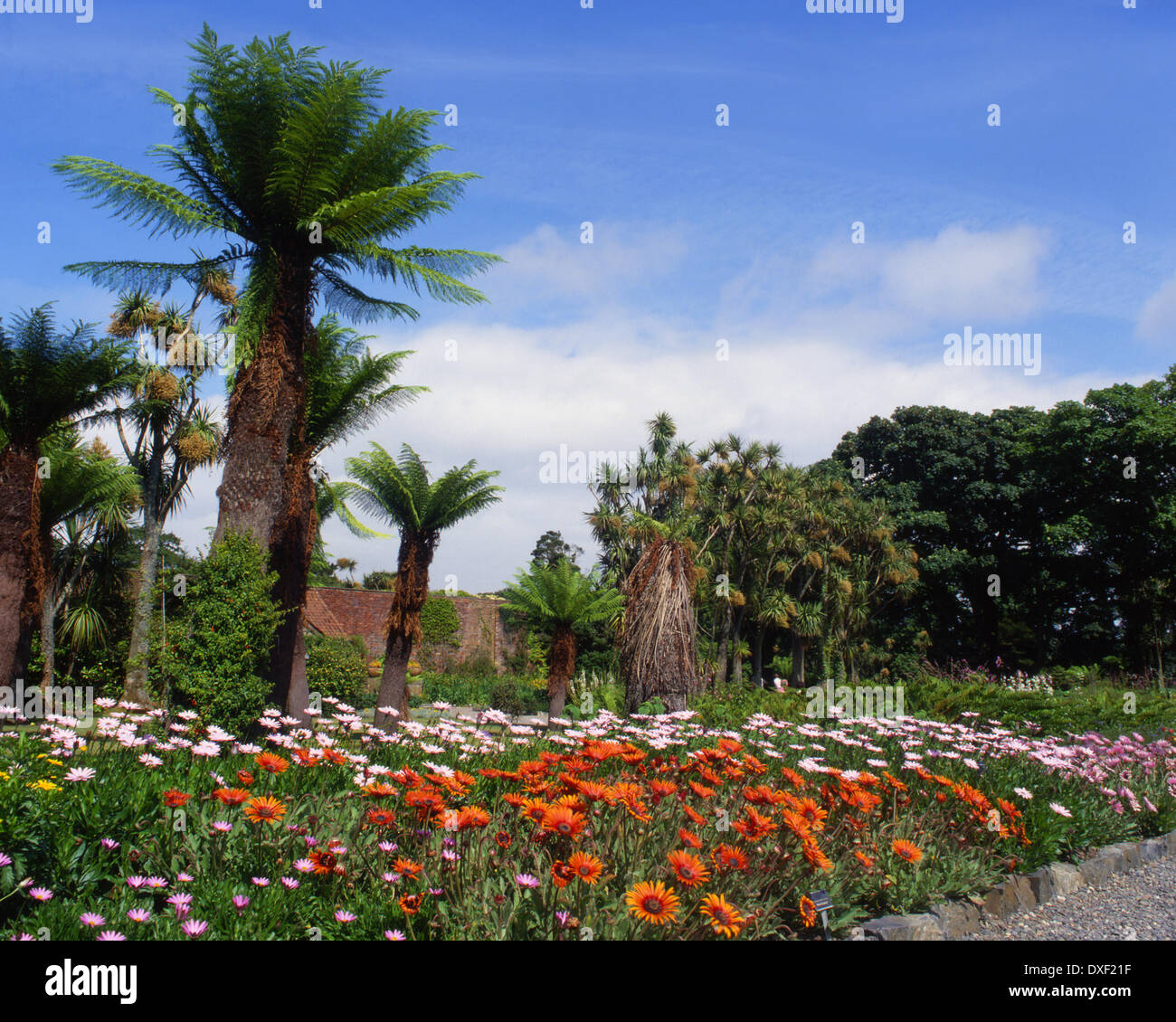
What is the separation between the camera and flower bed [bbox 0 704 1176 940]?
258cm

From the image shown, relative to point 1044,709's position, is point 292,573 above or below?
above

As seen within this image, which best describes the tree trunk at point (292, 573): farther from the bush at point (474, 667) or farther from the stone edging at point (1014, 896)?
the bush at point (474, 667)

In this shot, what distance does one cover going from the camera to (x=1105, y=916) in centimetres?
446

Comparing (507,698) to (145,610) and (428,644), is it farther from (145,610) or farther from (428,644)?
(145,610)

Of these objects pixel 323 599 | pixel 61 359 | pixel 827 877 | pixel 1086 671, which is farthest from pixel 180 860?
pixel 323 599

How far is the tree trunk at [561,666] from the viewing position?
1948 centimetres

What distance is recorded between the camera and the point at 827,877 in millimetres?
3428

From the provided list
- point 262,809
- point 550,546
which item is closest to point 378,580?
point 550,546

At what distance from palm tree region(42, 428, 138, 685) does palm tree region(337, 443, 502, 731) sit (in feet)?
14.6

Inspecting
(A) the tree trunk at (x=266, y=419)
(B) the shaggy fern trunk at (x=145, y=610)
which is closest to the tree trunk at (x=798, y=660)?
(B) the shaggy fern trunk at (x=145, y=610)

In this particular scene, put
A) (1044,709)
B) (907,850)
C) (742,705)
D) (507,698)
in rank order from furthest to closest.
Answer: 1. (507,698)
2. (742,705)
3. (1044,709)
4. (907,850)

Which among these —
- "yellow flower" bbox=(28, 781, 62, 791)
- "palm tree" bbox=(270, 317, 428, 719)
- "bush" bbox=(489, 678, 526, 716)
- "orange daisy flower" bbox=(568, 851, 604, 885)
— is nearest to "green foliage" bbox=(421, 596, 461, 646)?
"bush" bbox=(489, 678, 526, 716)

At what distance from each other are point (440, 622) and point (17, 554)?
1821 cm

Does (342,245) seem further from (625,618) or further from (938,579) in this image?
(938,579)
